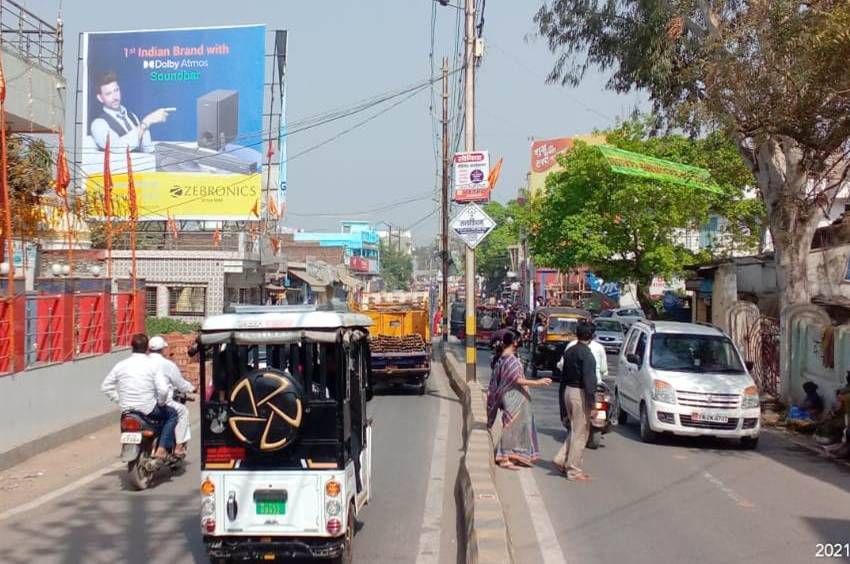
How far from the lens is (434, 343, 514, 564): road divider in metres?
6.38

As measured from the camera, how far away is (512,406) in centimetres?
1102

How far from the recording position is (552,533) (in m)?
8.40

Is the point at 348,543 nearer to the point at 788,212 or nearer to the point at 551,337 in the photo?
the point at 788,212

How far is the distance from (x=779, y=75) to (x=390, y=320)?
44.9 feet

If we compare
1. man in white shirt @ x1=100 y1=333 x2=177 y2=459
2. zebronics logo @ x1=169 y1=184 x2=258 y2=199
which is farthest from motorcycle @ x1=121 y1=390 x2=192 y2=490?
zebronics logo @ x1=169 y1=184 x2=258 y2=199

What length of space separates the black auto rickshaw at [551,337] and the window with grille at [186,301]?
11736 mm

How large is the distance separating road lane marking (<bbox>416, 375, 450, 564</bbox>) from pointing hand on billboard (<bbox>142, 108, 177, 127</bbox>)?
2549cm

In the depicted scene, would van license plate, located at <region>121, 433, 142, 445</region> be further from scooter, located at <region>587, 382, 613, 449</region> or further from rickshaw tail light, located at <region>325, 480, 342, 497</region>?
scooter, located at <region>587, 382, 613, 449</region>

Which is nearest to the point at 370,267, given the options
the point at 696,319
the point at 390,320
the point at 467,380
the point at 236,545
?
the point at 696,319

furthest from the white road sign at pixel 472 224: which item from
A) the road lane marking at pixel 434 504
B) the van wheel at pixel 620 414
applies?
the road lane marking at pixel 434 504

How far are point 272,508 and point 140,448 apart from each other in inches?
152

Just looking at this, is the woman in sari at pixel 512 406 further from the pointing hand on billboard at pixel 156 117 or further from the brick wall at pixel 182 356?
the pointing hand on billboard at pixel 156 117

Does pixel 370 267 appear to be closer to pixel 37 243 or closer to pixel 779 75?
pixel 37 243

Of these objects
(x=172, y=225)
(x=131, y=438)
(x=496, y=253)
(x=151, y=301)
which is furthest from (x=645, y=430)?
(x=496, y=253)
